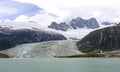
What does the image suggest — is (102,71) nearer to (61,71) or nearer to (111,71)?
(111,71)

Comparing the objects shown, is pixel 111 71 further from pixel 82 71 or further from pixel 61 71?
pixel 61 71

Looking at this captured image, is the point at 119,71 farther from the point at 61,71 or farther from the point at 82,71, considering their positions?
the point at 61,71

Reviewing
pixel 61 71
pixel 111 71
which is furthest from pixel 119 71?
pixel 61 71

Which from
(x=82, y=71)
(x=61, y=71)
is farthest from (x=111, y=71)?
(x=61, y=71)

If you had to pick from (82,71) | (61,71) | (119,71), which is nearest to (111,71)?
(119,71)

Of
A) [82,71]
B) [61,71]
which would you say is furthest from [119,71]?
[61,71]
